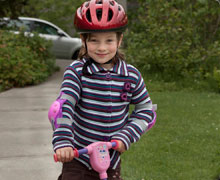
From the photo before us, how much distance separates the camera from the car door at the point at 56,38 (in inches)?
635

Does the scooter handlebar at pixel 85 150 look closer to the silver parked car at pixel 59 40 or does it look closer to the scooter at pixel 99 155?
the scooter at pixel 99 155

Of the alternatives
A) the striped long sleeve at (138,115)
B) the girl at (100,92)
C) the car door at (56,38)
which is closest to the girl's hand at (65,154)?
the girl at (100,92)

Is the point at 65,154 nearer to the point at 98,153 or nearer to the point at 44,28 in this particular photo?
the point at 98,153

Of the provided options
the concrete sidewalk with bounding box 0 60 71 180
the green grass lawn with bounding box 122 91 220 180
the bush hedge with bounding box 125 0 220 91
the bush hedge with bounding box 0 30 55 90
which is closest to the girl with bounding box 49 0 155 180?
the green grass lawn with bounding box 122 91 220 180

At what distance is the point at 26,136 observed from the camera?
593 cm

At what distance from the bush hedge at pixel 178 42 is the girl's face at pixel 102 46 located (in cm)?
760

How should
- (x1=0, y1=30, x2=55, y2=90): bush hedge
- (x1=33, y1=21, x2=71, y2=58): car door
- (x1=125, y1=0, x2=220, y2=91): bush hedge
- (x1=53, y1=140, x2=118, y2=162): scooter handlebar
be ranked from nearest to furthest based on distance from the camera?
1. (x1=53, y1=140, x2=118, y2=162): scooter handlebar
2. (x1=0, y1=30, x2=55, y2=90): bush hedge
3. (x1=125, y1=0, x2=220, y2=91): bush hedge
4. (x1=33, y1=21, x2=71, y2=58): car door

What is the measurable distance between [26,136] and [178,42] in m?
5.56

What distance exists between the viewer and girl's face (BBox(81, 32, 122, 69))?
97.9 inches

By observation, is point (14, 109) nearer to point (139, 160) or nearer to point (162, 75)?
point (139, 160)

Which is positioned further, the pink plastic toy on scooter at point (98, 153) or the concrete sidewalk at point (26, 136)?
the concrete sidewalk at point (26, 136)

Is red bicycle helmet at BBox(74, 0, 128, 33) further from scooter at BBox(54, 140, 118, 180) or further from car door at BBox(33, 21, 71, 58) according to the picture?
car door at BBox(33, 21, 71, 58)

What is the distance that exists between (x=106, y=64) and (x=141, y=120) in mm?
387

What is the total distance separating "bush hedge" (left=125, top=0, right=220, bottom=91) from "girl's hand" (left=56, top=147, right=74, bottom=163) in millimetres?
7948
